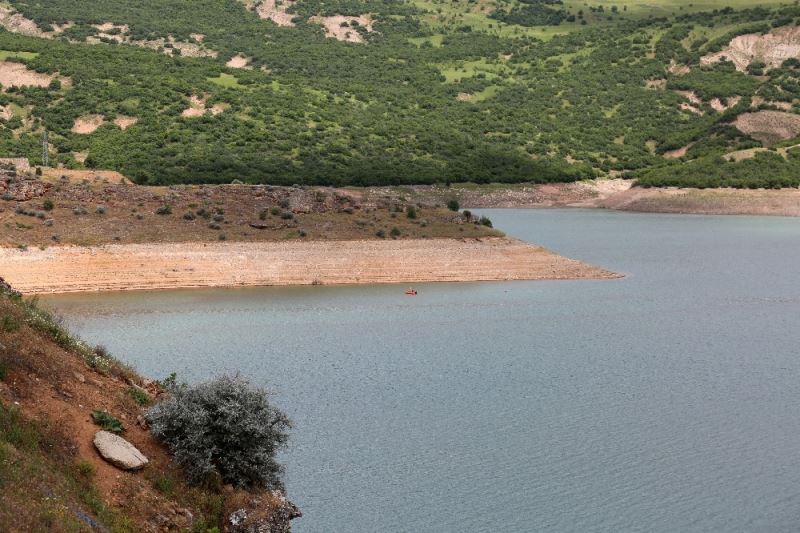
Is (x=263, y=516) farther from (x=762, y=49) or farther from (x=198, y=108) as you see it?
(x=762, y=49)

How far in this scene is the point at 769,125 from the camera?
120938 mm

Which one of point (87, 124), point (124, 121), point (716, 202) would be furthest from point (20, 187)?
point (716, 202)

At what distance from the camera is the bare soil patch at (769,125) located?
11912 cm

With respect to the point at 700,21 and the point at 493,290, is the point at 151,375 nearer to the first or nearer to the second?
the point at 493,290

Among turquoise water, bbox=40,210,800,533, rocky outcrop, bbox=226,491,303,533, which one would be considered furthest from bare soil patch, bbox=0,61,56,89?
rocky outcrop, bbox=226,491,303,533

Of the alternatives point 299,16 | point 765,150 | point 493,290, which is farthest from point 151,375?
point 299,16

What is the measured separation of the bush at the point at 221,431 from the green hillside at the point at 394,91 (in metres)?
57.7

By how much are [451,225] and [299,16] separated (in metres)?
110

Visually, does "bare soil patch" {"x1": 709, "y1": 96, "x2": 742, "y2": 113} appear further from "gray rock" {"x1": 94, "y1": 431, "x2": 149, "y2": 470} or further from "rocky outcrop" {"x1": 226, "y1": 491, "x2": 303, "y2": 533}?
"gray rock" {"x1": 94, "y1": 431, "x2": 149, "y2": 470}

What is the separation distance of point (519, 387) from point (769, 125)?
3828 inches

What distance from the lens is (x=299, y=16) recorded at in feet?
534

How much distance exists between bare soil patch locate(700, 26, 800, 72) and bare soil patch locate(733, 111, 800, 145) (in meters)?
21.1

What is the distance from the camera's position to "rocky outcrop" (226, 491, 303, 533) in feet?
57.8

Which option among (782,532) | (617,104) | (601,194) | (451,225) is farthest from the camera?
(617,104)
